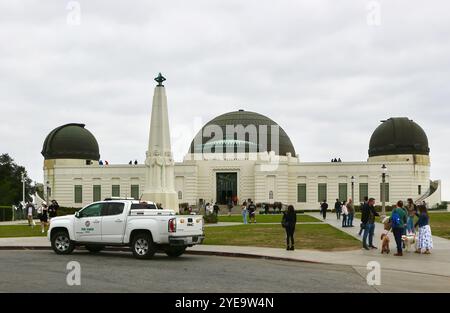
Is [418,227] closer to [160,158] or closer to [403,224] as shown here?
[403,224]

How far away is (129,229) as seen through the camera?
65.3 ft

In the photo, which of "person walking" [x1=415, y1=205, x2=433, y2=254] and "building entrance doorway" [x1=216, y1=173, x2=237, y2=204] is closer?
"person walking" [x1=415, y1=205, x2=433, y2=254]

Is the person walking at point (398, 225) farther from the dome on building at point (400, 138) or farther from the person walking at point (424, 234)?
the dome on building at point (400, 138)

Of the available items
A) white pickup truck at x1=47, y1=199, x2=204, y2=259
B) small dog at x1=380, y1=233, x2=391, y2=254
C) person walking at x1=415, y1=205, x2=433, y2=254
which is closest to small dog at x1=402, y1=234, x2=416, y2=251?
person walking at x1=415, y1=205, x2=433, y2=254

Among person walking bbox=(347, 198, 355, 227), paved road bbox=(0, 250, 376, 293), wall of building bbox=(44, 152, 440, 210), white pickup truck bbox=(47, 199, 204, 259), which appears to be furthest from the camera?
wall of building bbox=(44, 152, 440, 210)

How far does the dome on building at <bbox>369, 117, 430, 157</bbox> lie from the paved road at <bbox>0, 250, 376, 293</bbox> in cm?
5994

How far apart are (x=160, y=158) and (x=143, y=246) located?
27.9 meters

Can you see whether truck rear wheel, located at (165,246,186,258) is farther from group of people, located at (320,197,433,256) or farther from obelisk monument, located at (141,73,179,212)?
obelisk monument, located at (141,73,179,212)

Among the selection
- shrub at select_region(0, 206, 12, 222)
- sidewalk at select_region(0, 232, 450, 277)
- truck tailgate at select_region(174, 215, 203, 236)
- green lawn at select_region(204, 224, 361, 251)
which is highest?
truck tailgate at select_region(174, 215, 203, 236)

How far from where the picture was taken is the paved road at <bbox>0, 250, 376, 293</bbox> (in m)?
13.1

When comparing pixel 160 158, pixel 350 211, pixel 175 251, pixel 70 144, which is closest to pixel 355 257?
pixel 175 251

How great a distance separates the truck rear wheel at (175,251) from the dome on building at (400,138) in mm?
59988

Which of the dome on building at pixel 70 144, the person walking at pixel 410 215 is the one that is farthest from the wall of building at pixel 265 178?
the person walking at pixel 410 215
